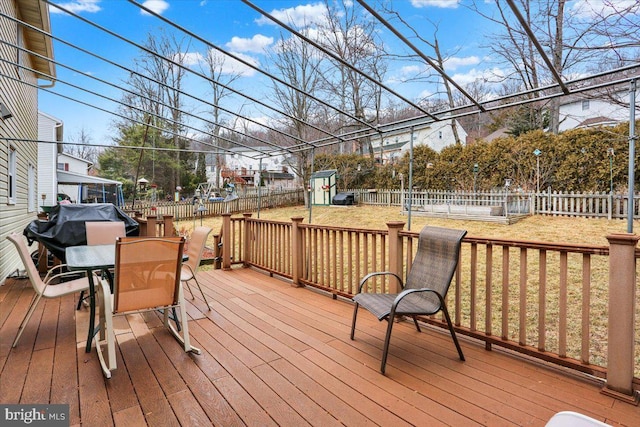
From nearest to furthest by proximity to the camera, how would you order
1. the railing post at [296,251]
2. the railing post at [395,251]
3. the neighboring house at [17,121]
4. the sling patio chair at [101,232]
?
1. the railing post at [395,251]
2. the sling patio chair at [101,232]
3. the railing post at [296,251]
4. the neighboring house at [17,121]

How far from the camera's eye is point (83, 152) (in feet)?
104

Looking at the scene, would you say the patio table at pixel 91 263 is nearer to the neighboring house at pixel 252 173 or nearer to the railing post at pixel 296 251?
the railing post at pixel 296 251

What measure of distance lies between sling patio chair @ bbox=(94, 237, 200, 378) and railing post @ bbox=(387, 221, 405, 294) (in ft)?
6.15

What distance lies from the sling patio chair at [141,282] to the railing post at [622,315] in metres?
2.82

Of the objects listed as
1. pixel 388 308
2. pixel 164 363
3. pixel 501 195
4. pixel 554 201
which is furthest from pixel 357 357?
pixel 554 201

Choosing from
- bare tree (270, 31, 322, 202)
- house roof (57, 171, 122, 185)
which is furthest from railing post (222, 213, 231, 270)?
house roof (57, 171, 122, 185)

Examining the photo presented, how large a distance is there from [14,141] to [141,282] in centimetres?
584

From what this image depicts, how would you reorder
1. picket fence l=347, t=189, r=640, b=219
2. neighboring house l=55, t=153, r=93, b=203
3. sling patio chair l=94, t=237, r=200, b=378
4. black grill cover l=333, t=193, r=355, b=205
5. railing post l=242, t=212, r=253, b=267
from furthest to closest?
neighboring house l=55, t=153, r=93, b=203
black grill cover l=333, t=193, r=355, b=205
picket fence l=347, t=189, r=640, b=219
railing post l=242, t=212, r=253, b=267
sling patio chair l=94, t=237, r=200, b=378

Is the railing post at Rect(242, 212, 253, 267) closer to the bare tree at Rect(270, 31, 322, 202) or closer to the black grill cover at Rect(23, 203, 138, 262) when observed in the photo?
the black grill cover at Rect(23, 203, 138, 262)

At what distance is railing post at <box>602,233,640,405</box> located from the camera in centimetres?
198

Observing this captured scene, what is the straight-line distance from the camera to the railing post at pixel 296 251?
A: 458 centimetres

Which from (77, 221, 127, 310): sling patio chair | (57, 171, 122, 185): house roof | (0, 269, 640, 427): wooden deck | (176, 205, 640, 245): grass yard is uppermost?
A: (57, 171, 122, 185): house roof

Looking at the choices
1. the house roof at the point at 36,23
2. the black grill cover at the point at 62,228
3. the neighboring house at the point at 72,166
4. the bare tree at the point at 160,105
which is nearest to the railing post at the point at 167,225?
the black grill cover at the point at 62,228

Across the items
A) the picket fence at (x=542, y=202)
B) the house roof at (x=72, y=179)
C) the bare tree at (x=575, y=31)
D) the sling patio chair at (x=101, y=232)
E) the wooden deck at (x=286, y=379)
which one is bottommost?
the wooden deck at (x=286, y=379)
